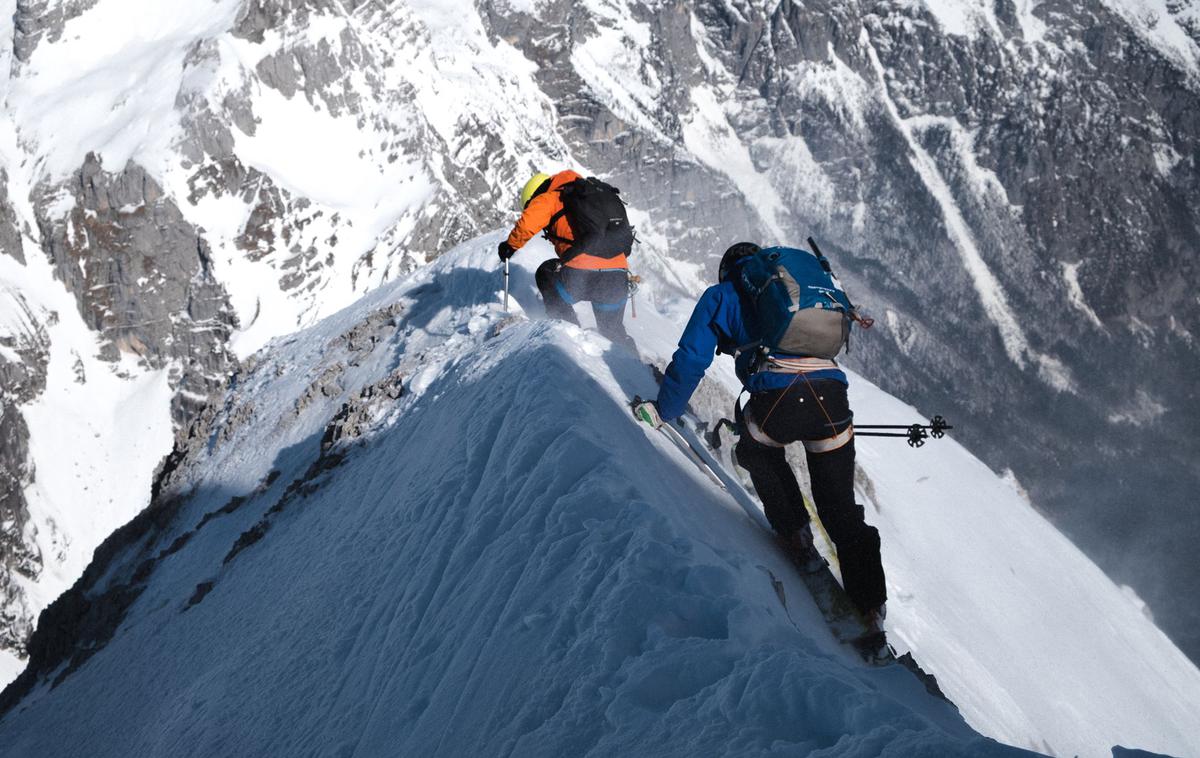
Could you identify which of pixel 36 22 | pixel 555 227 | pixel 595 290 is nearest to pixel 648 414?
pixel 595 290

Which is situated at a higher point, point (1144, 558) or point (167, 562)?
point (167, 562)

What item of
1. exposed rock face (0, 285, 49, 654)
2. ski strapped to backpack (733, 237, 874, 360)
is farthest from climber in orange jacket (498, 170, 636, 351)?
exposed rock face (0, 285, 49, 654)

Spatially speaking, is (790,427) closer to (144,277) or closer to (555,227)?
(555,227)

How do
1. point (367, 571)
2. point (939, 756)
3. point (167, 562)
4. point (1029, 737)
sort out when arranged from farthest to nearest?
point (167, 562)
point (1029, 737)
point (367, 571)
point (939, 756)

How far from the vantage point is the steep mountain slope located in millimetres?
3686

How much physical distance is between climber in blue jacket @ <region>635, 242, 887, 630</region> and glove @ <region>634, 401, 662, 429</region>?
0.35m

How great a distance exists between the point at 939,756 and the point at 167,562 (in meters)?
12.1

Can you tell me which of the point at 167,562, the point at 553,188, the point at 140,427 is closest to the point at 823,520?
the point at 553,188

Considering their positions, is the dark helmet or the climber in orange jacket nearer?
the dark helmet

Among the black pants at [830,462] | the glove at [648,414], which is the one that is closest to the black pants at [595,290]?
the glove at [648,414]

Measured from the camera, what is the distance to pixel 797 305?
5793mm

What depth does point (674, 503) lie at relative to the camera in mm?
5457

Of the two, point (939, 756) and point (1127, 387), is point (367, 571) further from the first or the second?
point (1127, 387)

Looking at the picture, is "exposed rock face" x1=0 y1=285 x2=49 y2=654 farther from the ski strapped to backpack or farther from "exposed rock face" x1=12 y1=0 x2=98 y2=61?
the ski strapped to backpack
